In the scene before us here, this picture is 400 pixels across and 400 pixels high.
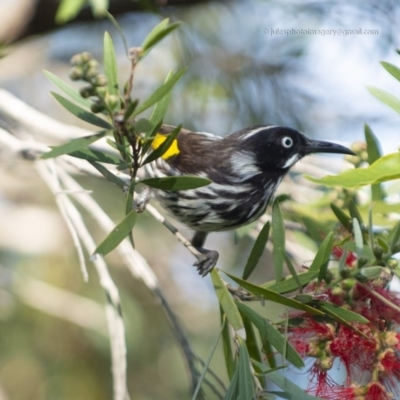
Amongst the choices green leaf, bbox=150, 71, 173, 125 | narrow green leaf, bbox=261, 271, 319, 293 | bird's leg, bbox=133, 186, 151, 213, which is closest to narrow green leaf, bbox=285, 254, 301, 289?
narrow green leaf, bbox=261, 271, 319, 293

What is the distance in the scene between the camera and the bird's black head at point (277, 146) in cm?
275

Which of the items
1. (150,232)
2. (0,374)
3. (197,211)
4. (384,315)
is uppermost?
(384,315)

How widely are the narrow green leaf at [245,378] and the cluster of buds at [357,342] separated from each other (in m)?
0.17

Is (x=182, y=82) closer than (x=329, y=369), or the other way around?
(x=329, y=369)

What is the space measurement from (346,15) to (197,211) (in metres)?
1.70

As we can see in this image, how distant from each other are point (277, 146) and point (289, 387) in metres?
1.33

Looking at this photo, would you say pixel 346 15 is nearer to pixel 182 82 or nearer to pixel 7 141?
pixel 182 82

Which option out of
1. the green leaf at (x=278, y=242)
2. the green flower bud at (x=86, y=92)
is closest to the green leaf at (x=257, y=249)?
the green leaf at (x=278, y=242)

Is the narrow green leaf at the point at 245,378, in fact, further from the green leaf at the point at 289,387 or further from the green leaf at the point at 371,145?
the green leaf at the point at 371,145

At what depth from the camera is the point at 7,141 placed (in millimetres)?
2629

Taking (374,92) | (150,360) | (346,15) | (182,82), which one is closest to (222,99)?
(182,82)

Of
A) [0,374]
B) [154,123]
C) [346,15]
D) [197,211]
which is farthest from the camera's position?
[0,374]

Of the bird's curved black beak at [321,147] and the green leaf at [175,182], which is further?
the bird's curved black beak at [321,147]

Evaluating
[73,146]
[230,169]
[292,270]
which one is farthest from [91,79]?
[230,169]
